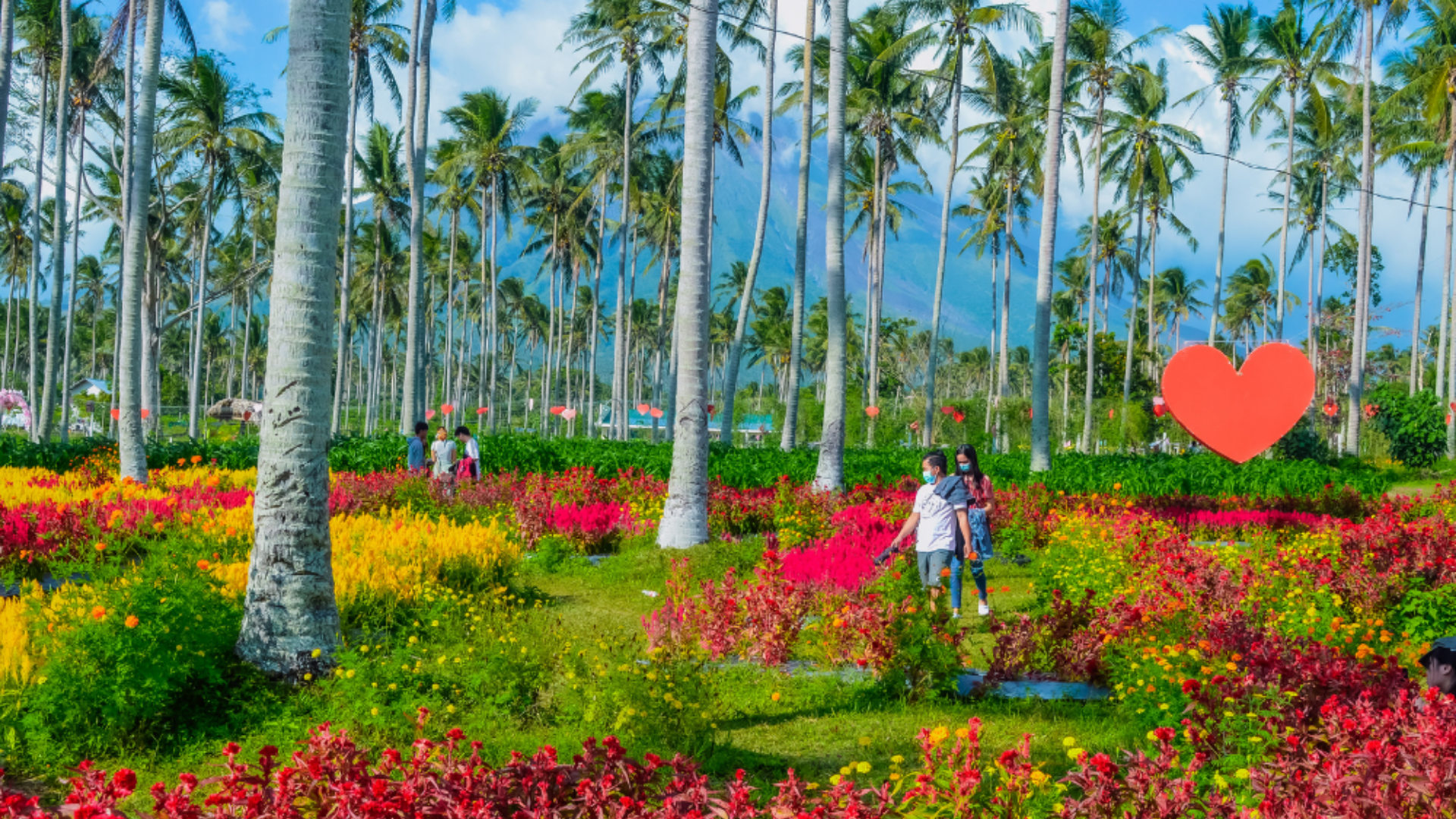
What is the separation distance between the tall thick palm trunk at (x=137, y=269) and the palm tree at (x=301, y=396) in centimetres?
895

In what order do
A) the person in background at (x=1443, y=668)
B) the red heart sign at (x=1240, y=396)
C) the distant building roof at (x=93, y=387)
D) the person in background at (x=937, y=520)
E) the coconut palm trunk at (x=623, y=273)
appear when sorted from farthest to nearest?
1. the distant building roof at (x=93, y=387)
2. the coconut palm trunk at (x=623, y=273)
3. the person in background at (x=937, y=520)
4. the red heart sign at (x=1240, y=396)
5. the person in background at (x=1443, y=668)

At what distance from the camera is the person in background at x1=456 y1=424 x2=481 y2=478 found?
1373 centimetres

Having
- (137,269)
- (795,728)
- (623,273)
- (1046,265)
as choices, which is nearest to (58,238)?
(137,269)

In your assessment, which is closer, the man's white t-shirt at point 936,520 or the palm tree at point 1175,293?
the man's white t-shirt at point 936,520

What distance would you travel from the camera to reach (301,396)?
5.72m

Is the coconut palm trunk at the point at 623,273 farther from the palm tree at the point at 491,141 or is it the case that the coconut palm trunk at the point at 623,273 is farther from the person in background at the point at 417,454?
the person in background at the point at 417,454

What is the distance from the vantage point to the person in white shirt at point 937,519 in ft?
25.1

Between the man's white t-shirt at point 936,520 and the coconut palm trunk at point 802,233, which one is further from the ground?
the coconut palm trunk at point 802,233

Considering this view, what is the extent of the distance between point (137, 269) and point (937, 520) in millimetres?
11910

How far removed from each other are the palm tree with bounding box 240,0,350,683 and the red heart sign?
5183 millimetres

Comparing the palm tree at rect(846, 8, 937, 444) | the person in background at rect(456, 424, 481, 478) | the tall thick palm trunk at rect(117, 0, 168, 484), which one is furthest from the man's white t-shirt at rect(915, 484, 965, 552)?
the palm tree at rect(846, 8, 937, 444)

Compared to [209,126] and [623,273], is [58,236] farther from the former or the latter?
[623,273]

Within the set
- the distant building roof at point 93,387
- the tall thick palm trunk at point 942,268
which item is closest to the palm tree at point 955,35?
the tall thick palm trunk at point 942,268

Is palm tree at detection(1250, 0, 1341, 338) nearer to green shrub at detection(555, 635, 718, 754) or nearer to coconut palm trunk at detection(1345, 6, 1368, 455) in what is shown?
coconut palm trunk at detection(1345, 6, 1368, 455)
